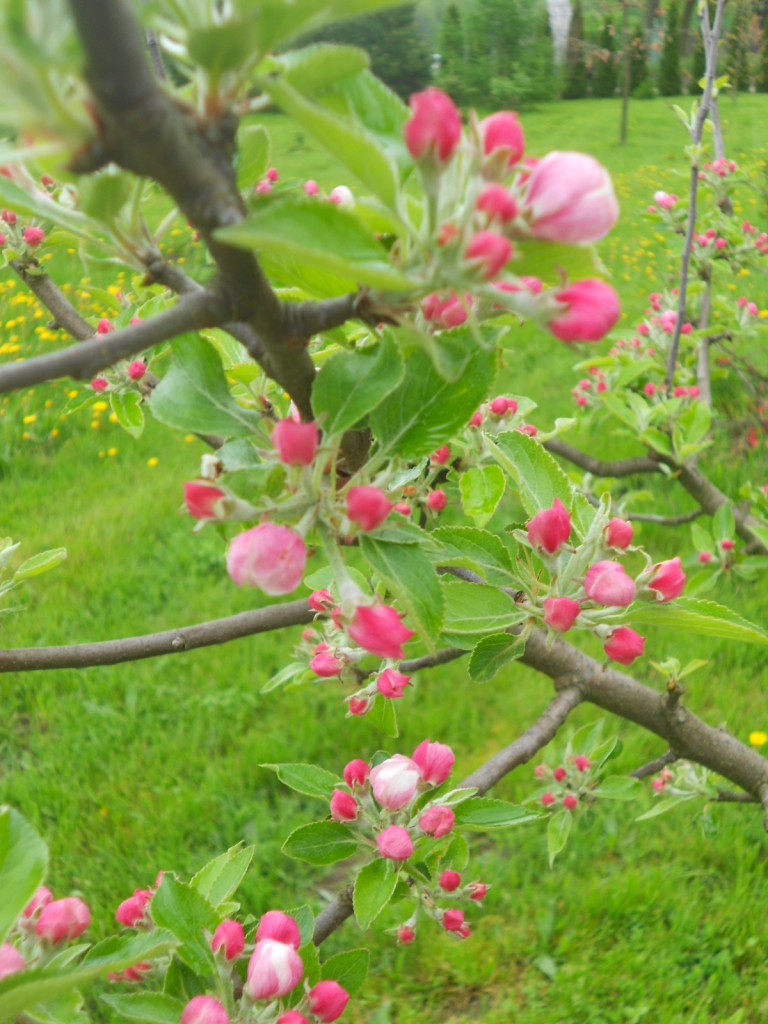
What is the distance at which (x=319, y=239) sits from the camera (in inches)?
18.7

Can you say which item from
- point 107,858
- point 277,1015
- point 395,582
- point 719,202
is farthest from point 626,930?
point 719,202

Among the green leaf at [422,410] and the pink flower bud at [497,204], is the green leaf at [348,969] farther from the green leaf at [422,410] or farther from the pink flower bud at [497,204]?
the pink flower bud at [497,204]

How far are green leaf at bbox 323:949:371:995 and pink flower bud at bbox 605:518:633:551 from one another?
1.77 feet

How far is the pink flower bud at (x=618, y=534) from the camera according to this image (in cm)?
93

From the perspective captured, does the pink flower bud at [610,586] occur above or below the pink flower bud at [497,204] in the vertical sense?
below

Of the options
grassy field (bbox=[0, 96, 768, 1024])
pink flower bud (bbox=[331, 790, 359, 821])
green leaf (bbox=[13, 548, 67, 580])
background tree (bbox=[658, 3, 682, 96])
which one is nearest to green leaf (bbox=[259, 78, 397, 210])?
pink flower bud (bbox=[331, 790, 359, 821])

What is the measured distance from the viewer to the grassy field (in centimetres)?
205

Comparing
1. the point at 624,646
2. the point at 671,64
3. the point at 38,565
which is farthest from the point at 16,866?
the point at 671,64

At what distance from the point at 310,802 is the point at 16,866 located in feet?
6.40

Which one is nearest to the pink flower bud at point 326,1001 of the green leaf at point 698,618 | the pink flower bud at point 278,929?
the pink flower bud at point 278,929

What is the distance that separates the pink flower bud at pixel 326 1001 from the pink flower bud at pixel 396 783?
9.0 inches

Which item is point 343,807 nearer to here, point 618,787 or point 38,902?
point 38,902

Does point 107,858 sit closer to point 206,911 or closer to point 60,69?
point 206,911

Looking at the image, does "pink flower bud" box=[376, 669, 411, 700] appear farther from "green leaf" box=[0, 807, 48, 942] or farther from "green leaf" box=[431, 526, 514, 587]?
"green leaf" box=[0, 807, 48, 942]
